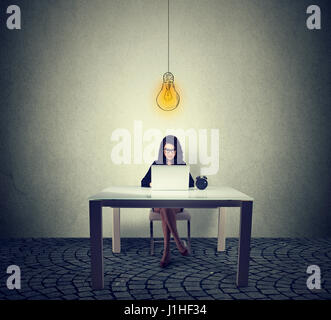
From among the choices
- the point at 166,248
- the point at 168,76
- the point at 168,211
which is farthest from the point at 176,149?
the point at 166,248

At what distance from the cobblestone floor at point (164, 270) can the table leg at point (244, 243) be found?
10cm

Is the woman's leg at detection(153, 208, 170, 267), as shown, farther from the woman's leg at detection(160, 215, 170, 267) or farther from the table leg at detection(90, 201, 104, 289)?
the table leg at detection(90, 201, 104, 289)

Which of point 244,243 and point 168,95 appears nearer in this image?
point 244,243

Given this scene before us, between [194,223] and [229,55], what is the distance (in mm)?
2625

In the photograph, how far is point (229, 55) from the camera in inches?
156

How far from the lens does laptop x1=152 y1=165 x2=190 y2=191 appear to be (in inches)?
110

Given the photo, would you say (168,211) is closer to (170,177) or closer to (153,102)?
(170,177)

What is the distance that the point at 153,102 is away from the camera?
4.00m

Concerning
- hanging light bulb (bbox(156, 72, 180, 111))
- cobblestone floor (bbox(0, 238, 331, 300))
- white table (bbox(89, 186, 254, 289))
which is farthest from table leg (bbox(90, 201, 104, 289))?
hanging light bulb (bbox(156, 72, 180, 111))

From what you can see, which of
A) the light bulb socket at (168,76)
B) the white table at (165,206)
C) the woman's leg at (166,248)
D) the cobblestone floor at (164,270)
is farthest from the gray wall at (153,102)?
the white table at (165,206)

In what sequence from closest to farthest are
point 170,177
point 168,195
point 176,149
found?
1. point 168,195
2. point 170,177
3. point 176,149

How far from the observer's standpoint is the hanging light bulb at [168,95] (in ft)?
12.9

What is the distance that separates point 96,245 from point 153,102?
2.33 metres
